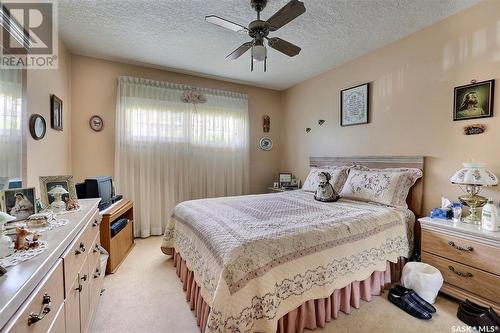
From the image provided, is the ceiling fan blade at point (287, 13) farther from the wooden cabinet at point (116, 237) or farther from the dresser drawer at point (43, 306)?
the wooden cabinet at point (116, 237)

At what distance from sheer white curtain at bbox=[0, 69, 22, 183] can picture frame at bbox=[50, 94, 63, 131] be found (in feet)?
2.80

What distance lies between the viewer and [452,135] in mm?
2373

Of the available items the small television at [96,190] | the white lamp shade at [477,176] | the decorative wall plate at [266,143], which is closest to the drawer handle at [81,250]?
the small television at [96,190]

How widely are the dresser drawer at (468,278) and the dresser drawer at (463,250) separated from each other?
0.15 feet

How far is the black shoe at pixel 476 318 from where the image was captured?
1602 mm

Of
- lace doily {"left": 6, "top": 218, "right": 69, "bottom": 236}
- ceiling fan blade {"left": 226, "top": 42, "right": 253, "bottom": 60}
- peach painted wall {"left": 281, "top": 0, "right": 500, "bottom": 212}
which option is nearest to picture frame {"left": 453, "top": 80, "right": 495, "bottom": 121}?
peach painted wall {"left": 281, "top": 0, "right": 500, "bottom": 212}

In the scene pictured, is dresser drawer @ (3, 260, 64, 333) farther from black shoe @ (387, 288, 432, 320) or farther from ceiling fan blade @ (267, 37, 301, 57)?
black shoe @ (387, 288, 432, 320)

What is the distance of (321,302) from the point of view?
67.7 inches

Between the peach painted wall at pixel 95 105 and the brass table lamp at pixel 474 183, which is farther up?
the peach painted wall at pixel 95 105

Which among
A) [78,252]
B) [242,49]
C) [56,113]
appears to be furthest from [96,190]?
[242,49]

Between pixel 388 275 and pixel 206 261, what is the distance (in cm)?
177

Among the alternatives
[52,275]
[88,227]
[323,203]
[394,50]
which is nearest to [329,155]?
[323,203]

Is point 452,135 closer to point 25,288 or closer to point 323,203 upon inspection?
point 323,203

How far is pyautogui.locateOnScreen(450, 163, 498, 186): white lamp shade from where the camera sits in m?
1.91
